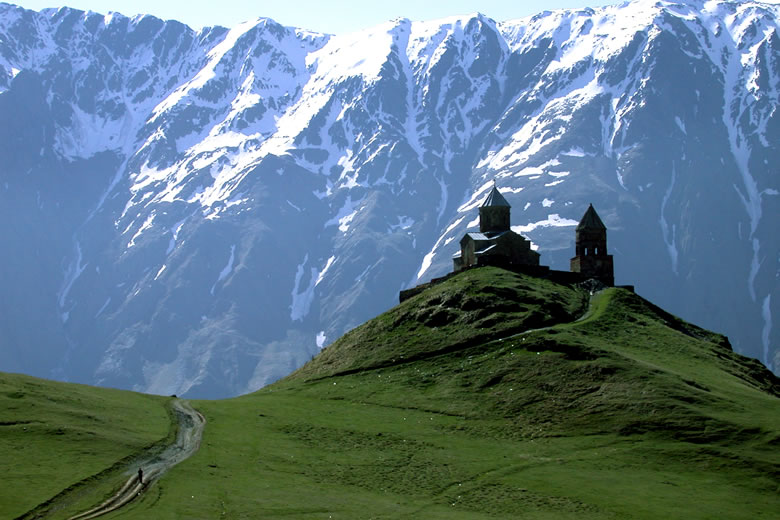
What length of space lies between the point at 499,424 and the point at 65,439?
33627 mm

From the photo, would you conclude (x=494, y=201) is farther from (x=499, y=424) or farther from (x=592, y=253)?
(x=499, y=424)

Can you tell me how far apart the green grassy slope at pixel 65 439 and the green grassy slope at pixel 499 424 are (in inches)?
154

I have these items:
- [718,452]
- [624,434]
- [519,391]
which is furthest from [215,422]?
[718,452]

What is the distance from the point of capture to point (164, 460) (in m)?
65.3

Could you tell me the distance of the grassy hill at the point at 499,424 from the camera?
6250 cm

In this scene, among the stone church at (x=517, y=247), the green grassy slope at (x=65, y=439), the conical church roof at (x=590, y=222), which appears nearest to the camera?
the green grassy slope at (x=65, y=439)

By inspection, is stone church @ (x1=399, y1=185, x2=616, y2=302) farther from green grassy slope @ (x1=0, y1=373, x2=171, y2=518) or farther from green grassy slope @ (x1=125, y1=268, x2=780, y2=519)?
green grassy slope @ (x1=0, y1=373, x2=171, y2=518)

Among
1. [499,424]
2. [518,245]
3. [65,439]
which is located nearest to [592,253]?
[518,245]

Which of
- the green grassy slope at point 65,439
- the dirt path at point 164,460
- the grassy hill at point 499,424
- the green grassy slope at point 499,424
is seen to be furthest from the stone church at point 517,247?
the green grassy slope at point 65,439

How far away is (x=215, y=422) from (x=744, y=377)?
52336 mm

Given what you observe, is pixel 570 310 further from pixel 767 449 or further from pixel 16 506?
pixel 16 506

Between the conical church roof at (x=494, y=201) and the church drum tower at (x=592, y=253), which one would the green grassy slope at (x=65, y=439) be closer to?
the conical church roof at (x=494, y=201)

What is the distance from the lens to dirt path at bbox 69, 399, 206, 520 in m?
55.1

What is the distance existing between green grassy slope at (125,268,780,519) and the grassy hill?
0.20 m
